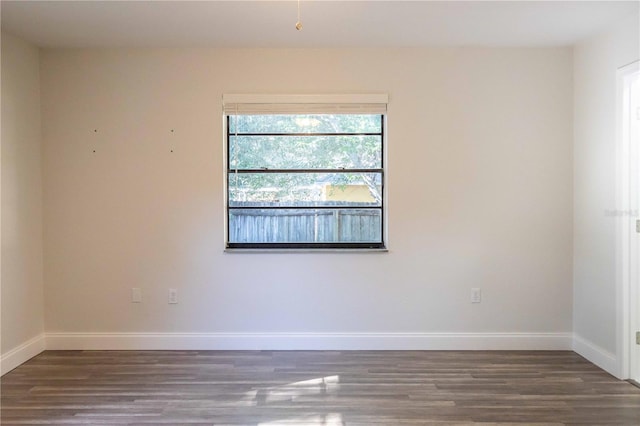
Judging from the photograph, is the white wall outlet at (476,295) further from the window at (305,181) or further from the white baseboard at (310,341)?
the window at (305,181)

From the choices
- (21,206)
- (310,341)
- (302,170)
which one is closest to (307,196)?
(302,170)

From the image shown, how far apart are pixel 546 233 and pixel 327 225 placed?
1836 mm

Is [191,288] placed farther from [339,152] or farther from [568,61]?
[568,61]

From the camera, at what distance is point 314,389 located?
2838 millimetres

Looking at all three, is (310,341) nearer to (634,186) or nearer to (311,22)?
(311,22)

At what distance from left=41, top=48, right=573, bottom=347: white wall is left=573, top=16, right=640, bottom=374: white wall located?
0.10 metres

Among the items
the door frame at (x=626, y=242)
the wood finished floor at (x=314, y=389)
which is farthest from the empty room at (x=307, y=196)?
the door frame at (x=626, y=242)

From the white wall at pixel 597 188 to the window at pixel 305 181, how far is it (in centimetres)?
159

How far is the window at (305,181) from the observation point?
3.67 meters

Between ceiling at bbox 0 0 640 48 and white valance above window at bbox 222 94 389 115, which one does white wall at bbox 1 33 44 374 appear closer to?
ceiling at bbox 0 0 640 48

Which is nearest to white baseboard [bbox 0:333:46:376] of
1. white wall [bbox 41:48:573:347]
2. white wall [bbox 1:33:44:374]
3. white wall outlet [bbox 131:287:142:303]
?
white wall [bbox 1:33:44:374]

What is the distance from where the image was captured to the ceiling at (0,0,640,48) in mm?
2781

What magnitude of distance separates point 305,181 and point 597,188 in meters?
2.29

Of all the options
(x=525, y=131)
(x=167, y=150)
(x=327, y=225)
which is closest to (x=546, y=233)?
(x=525, y=131)
